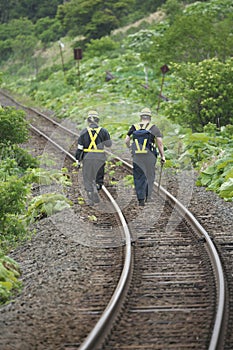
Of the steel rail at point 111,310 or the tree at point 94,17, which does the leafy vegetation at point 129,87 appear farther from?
the steel rail at point 111,310

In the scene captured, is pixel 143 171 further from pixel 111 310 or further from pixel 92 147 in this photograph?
pixel 111 310

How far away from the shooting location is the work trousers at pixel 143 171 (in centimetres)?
1298

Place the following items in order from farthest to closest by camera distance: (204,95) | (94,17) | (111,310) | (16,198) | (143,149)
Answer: (94,17) < (204,95) < (143,149) < (16,198) < (111,310)

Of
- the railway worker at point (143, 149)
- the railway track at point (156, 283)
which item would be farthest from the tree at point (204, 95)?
the railway track at point (156, 283)

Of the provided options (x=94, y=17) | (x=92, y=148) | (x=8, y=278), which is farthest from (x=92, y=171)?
(x=94, y=17)

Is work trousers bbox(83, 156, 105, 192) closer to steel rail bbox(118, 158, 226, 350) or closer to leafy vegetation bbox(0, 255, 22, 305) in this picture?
steel rail bbox(118, 158, 226, 350)

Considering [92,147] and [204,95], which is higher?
[92,147]

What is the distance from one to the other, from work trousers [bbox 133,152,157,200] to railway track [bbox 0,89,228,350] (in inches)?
15.4

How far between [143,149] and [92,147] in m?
1.04

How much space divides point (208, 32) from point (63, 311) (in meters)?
21.7

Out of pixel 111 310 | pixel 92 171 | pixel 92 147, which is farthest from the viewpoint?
pixel 92 171

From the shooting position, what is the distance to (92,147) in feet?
43.1

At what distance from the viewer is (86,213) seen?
12.7 meters

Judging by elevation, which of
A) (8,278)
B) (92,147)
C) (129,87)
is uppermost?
(92,147)
